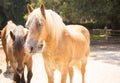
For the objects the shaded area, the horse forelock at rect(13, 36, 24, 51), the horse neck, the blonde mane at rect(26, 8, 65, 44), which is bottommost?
the shaded area

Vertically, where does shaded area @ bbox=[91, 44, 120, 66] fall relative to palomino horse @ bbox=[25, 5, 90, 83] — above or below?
below

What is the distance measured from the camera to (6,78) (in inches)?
290

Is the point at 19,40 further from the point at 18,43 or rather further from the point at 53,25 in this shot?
the point at 53,25

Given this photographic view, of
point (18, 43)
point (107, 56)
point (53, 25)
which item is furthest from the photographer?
point (107, 56)

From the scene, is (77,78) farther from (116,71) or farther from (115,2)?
(115,2)

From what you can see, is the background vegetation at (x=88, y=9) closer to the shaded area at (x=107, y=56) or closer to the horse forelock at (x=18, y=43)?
the shaded area at (x=107, y=56)

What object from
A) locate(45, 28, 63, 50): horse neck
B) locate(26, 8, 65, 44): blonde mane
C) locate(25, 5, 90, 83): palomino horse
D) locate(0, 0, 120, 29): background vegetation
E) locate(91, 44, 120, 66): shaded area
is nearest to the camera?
locate(25, 5, 90, 83): palomino horse

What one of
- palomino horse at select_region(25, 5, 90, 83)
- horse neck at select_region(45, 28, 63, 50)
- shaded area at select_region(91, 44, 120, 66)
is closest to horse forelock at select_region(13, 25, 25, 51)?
palomino horse at select_region(25, 5, 90, 83)

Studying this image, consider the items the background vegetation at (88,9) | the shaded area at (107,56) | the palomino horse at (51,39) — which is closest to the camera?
the palomino horse at (51,39)

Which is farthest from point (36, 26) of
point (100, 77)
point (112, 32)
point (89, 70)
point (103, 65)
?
point (112, 32)

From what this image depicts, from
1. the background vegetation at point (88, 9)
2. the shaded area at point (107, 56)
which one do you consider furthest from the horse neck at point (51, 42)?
the background vegetation at point (88, 9)

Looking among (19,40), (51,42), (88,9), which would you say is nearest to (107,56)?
(88,9)

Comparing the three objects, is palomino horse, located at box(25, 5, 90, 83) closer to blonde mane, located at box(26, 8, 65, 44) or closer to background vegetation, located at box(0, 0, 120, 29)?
blonde mane, located at box(26, 8, 65, 44)

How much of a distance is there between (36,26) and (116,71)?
221 inches
